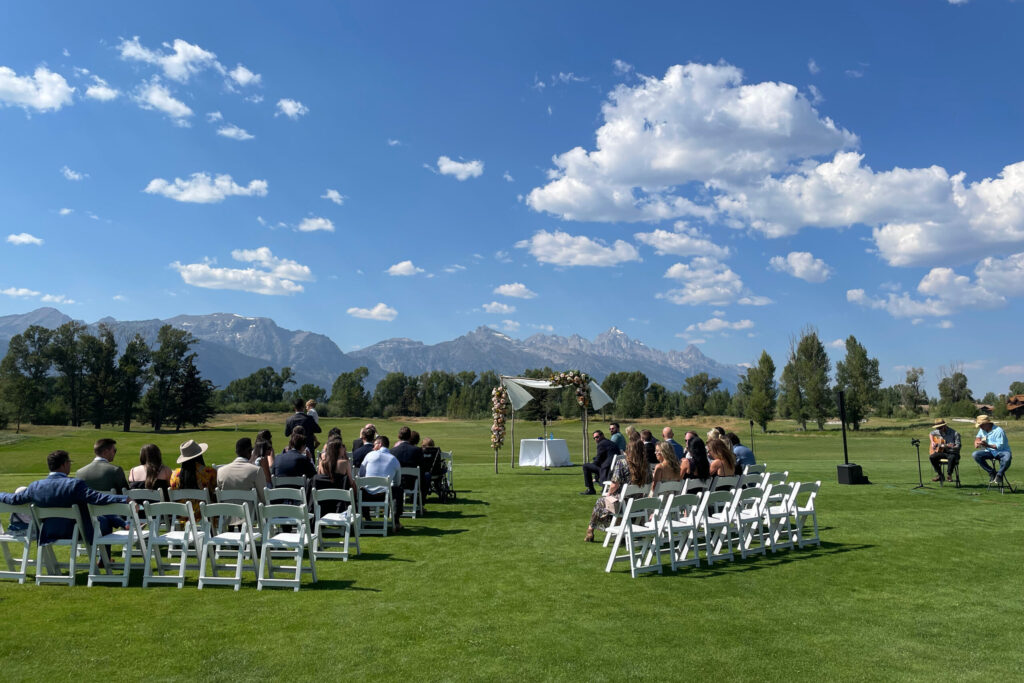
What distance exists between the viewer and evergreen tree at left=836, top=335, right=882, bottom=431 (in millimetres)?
76688

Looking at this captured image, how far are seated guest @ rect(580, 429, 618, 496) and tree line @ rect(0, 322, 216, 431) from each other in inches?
2984

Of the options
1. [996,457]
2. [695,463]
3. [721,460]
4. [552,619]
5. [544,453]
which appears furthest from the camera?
[544,453]

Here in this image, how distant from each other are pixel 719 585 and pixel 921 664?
2.57m

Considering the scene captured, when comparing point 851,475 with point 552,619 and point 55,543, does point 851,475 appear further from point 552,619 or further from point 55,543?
point 55,543

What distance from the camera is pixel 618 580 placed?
304 inches

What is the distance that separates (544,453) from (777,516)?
1429cm

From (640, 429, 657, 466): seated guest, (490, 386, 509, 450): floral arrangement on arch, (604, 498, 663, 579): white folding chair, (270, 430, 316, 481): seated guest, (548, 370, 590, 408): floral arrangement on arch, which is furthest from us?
(490, 386, 509, 450): floral arrangement on arch

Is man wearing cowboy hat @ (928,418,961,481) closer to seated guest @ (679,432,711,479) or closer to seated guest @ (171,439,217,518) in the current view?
seated guest @ (679,432,711,479)

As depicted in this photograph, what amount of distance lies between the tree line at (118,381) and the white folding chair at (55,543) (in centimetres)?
7982

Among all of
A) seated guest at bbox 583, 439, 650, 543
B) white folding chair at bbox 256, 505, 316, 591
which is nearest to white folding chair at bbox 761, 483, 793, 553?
seated guest at bbox 583, 439, 650, 543

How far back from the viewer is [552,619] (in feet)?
20.3

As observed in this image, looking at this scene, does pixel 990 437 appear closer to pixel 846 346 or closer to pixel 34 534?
pixel 34 534

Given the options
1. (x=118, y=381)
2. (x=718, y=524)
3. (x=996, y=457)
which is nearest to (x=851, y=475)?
(x=996, y=457)

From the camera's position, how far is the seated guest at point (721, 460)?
34.9 ft
